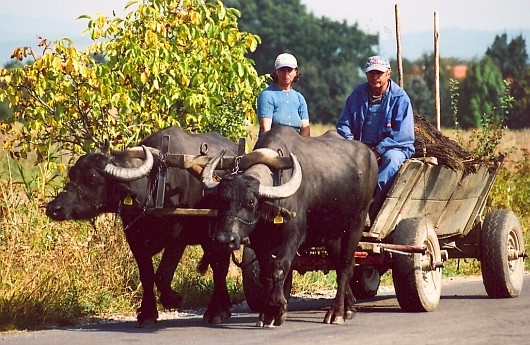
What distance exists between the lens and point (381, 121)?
500 inches

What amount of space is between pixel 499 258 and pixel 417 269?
173 centimetres

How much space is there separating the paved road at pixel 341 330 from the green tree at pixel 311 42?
65.7 meters

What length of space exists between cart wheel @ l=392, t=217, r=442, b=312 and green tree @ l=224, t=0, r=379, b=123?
65601 millimetres

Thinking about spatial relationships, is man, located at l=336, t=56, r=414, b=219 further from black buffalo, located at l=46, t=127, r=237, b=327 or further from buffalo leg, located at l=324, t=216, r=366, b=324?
black buffalo, located at l=46, t=127, r=237, b=327

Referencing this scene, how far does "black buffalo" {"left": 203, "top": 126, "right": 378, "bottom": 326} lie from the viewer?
34.0 feet

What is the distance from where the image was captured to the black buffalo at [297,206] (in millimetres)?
10367

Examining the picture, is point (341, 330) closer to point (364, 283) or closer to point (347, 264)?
point (347, 264)

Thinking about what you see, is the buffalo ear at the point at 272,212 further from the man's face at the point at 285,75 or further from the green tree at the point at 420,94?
the green tree at the point at 420,94

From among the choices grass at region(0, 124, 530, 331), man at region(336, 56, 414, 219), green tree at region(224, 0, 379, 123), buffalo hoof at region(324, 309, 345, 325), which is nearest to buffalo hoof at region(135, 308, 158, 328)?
grass at region(0, 124, 530, 331)

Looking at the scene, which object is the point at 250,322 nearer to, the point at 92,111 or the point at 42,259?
the point at 42,259

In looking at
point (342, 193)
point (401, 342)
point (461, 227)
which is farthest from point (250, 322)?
point (461, 227)

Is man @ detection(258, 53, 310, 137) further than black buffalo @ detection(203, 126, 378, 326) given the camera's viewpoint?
Yes

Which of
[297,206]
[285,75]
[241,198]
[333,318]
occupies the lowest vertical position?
[333,318]

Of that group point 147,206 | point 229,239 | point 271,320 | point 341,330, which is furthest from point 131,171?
point 341,330
